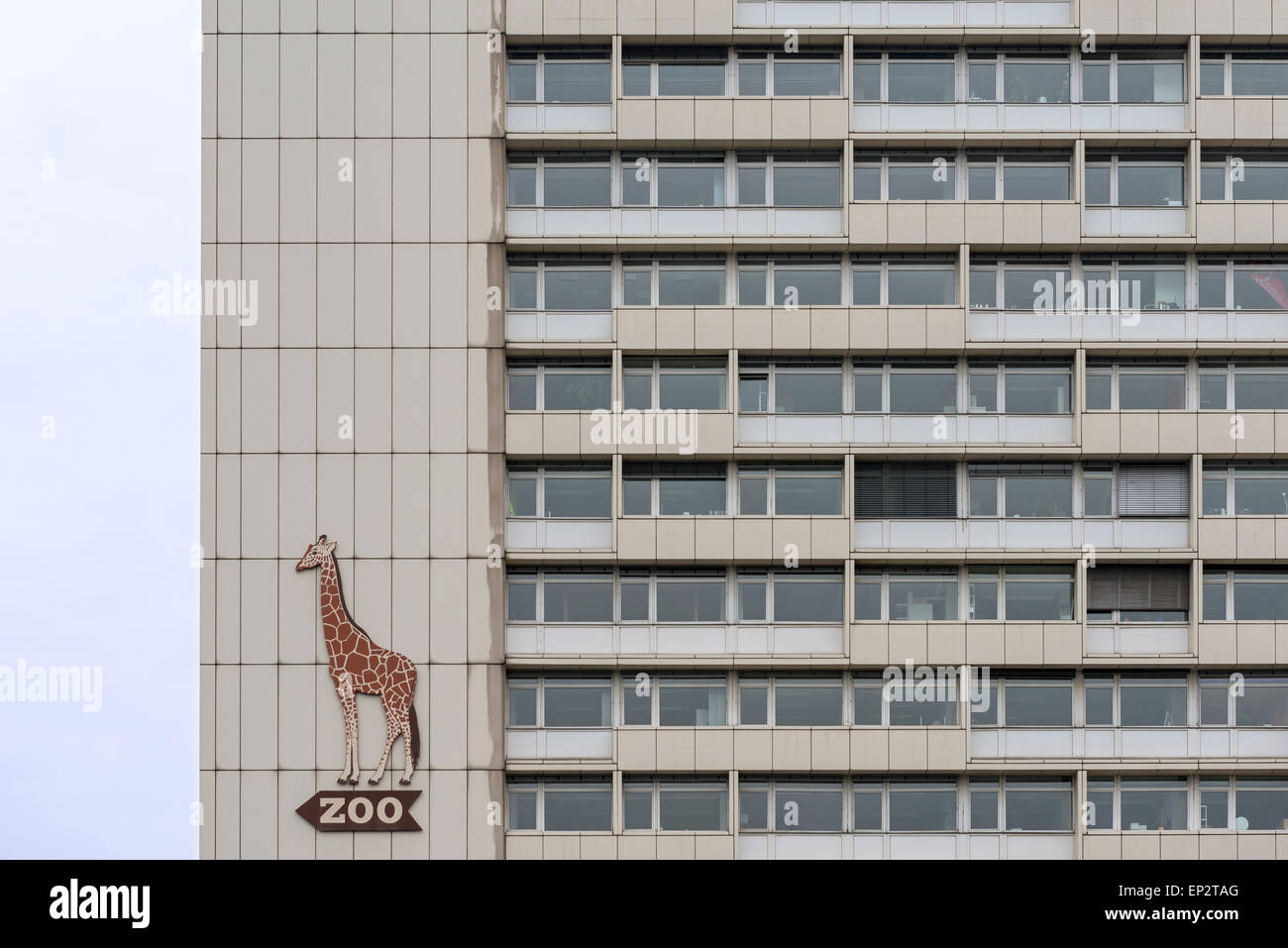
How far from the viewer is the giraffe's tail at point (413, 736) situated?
24.3 m

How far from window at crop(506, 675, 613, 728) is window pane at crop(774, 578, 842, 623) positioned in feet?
12.2

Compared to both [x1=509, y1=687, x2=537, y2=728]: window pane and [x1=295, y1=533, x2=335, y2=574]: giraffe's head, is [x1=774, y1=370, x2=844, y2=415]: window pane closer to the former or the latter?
[x1=509, y1=687, x2=537, y2=728]: window pane

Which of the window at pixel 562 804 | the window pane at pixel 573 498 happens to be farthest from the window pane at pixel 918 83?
the window at pixel 562 804

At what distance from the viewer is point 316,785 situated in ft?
80.0

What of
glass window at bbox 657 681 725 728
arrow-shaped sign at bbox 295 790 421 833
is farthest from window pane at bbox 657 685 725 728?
arrow-shaped sign at bbox 295 790 421 833

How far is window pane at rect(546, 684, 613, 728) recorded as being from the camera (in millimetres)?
25219

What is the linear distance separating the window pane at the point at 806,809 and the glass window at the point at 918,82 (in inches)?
549

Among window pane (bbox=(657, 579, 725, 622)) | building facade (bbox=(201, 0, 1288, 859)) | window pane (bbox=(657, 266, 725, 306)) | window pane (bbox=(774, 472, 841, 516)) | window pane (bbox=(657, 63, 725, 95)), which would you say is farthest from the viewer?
window pane (bbox=(657, 63, 725, 95))

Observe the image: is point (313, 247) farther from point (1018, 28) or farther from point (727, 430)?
point (1018, 28)

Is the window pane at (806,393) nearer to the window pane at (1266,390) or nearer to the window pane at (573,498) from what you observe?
the window pane at (573,498)

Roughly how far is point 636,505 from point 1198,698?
1170cm
